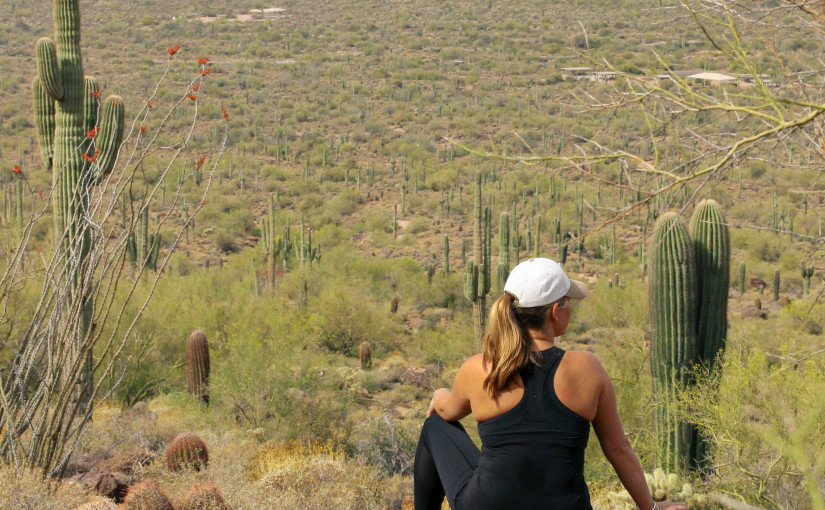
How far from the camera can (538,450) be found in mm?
2699

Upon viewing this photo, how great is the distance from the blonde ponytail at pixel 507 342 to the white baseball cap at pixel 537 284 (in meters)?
0.03

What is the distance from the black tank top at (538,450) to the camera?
2701 mm

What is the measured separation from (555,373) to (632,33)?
178ft

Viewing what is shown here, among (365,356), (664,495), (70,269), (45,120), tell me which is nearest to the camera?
(664,495)

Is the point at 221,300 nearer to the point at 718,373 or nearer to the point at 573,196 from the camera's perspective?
the point at 718,373

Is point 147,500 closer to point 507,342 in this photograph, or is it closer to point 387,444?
point 507,342

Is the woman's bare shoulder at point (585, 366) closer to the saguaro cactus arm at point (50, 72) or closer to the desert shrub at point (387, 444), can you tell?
the desert shrub at point (387, 444)

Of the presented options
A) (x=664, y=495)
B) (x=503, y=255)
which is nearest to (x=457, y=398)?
(x=664, y=495)

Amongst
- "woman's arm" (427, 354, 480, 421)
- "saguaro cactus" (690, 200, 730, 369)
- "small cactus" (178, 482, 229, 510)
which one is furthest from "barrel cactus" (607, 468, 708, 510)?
"saguaro cactus" (690, 200, 730, 369)

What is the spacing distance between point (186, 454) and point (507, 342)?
4988 millimetres

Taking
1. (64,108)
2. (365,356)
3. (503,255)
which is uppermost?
(64,108)

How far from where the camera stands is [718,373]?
809 cm

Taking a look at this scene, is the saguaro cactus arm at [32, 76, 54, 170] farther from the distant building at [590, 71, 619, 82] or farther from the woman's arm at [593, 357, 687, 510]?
the woman's arm at [593, 357, 687, 510]

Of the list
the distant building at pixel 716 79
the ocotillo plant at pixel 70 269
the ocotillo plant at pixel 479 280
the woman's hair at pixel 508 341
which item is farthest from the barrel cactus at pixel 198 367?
the woman's hair at pixel 508 341
